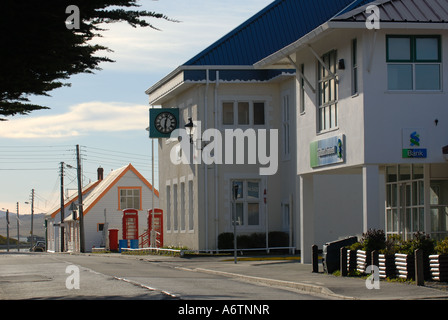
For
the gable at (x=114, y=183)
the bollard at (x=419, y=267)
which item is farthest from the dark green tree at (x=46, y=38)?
the gable at (x=114, y=183)

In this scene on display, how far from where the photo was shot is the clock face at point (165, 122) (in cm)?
4375

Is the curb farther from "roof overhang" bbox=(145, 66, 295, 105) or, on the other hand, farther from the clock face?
the clock face

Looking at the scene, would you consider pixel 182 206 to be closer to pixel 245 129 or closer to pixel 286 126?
pixel 245 129

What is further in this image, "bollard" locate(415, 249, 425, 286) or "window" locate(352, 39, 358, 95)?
"window" locate(352, 39, 358, 95)

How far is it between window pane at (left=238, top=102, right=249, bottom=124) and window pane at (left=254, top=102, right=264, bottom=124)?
0.37 m

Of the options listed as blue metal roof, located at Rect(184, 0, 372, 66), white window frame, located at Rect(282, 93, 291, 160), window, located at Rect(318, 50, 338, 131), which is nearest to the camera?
window, located at Rect(318, 50, 338, 131)

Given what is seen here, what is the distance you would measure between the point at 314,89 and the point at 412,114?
4579 mm

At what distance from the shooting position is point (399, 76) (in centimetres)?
2400

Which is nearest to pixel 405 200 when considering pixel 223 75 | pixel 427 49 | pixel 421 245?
pixel 427 49

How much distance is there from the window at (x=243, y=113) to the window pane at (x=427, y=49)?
53.6 ft

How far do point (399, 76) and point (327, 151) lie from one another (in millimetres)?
3642

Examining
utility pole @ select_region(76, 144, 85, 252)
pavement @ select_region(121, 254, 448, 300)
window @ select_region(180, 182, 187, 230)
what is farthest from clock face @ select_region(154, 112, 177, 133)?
utility pole @ select_region(76, 144, 85, 252)

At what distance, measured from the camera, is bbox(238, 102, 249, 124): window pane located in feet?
131
